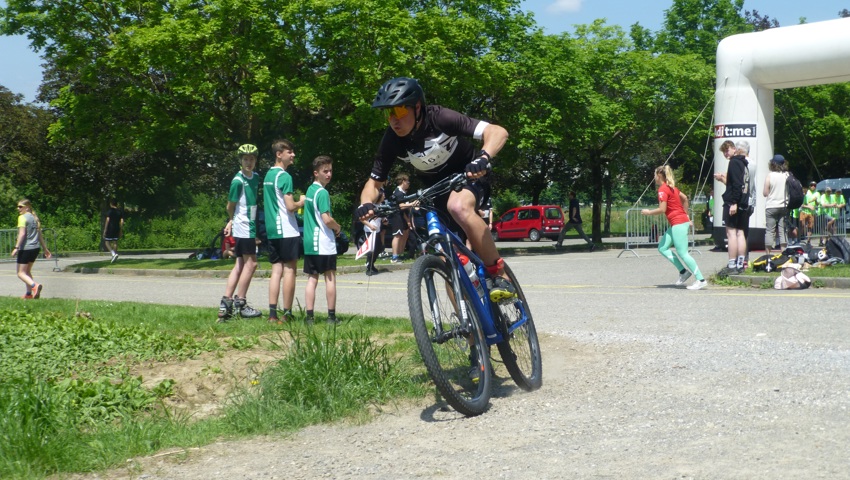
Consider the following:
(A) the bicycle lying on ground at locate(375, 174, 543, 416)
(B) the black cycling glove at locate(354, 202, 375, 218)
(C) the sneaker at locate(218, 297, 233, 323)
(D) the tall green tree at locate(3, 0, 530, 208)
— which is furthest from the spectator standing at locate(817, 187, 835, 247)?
(B) the black cycling glove at locate(354, 202, 375, 218)

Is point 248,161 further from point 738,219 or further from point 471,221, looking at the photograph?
point 738,219

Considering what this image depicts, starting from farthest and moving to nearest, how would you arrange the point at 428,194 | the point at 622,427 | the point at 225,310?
the point at 225,310
the point at 428,194
the point at 622,427

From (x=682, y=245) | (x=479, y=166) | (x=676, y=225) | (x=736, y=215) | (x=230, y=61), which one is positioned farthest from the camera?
(x=230, y=61)

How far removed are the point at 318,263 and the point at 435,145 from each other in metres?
4.19

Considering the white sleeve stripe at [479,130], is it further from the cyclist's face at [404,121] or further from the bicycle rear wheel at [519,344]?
the bicycle rear wheel at [519,344]

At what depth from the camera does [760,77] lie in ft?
70.6

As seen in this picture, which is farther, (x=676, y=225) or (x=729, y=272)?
(x=729, y=272)

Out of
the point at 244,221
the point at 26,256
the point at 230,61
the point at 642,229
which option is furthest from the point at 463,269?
the point at 642,229

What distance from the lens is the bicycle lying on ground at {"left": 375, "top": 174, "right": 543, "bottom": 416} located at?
527cm

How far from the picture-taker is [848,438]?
4.36 meters

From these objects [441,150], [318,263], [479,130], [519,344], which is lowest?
[519,344]

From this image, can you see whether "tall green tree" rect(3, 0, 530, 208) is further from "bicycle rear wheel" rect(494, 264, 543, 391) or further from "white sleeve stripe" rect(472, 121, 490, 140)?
"white sleeve stripe" rect(472, 121, 490, 140)

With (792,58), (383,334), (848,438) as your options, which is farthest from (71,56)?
(848,438)

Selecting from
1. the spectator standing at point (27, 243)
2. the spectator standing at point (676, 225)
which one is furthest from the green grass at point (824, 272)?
the spectator standing at point (27, 243)
